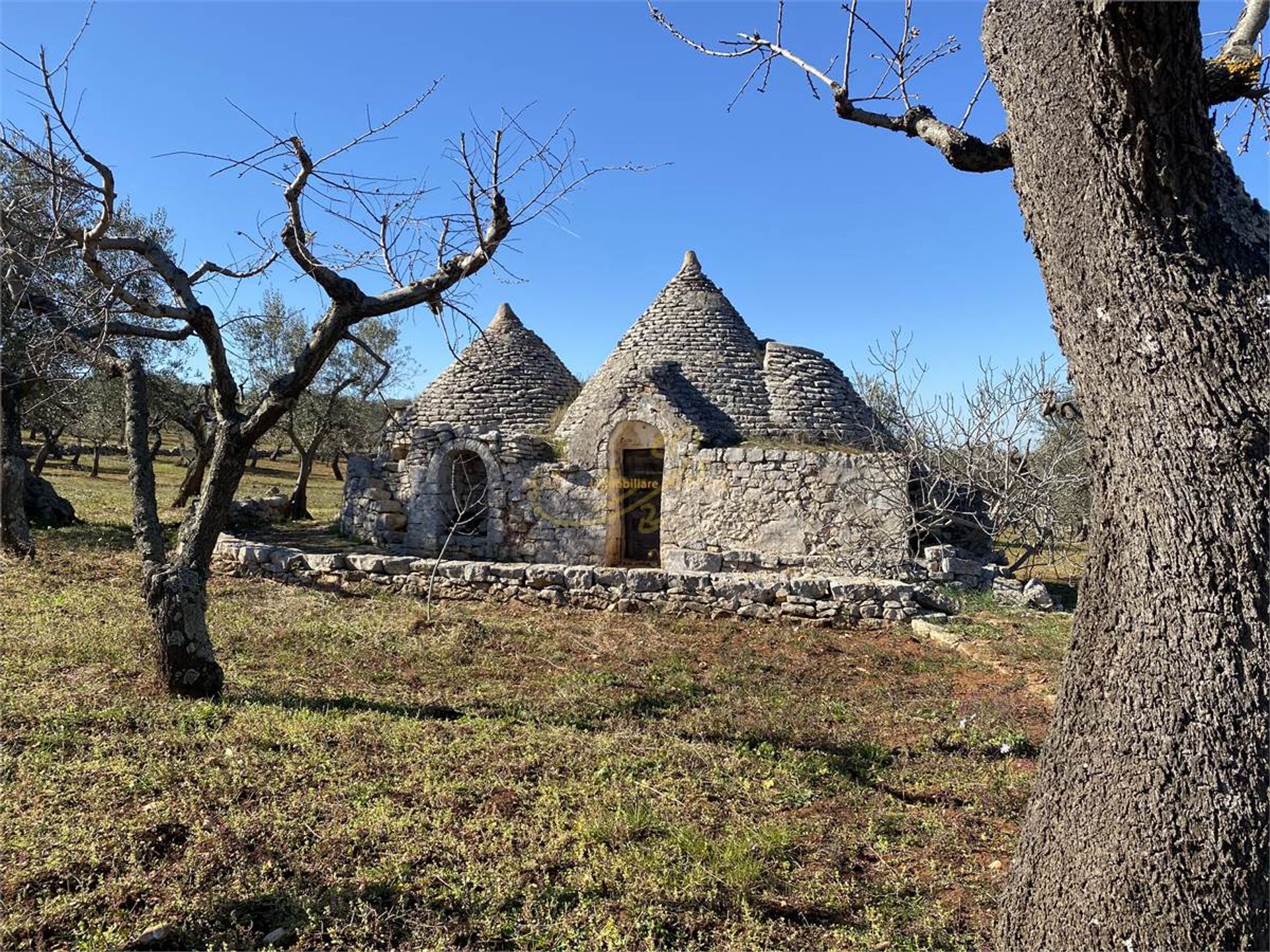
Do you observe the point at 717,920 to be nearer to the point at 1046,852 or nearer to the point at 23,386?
the point at 1046,852

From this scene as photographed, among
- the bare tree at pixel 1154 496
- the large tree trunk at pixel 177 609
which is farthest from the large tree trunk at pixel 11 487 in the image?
the bare tree at pixel 1154 496

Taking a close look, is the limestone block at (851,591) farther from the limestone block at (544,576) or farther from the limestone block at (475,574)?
the limestone block at (475,574)

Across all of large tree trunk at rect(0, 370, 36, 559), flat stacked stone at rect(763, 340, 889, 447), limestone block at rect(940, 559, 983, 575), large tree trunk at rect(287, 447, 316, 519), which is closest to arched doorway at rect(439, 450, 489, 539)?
large tree trunk at rect(287, 447, 316, 519)

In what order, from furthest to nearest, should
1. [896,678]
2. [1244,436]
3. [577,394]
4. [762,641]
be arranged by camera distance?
[577,394] < [762,641] < [896,678] < [1244,436]

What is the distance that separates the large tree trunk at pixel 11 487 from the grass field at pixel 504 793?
12.9 ft

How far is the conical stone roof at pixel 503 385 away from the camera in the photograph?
559 inches

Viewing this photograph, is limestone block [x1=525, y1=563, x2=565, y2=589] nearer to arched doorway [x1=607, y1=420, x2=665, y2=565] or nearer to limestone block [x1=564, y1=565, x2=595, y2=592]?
limestone block [x1=564, y1=565, x2=595, y2=592]

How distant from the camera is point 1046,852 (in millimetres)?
2264

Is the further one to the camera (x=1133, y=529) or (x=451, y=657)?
(x=451, y=657)

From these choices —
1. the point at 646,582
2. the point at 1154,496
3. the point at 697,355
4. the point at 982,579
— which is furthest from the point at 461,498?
the point at 1154,496

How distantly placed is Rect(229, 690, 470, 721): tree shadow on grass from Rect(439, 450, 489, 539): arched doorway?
8.01 metres

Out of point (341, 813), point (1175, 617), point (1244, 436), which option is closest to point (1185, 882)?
point (1175, 617)

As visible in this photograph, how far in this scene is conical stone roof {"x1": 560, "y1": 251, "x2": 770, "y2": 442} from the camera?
519 inches

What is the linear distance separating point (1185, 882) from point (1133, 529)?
95 cm
